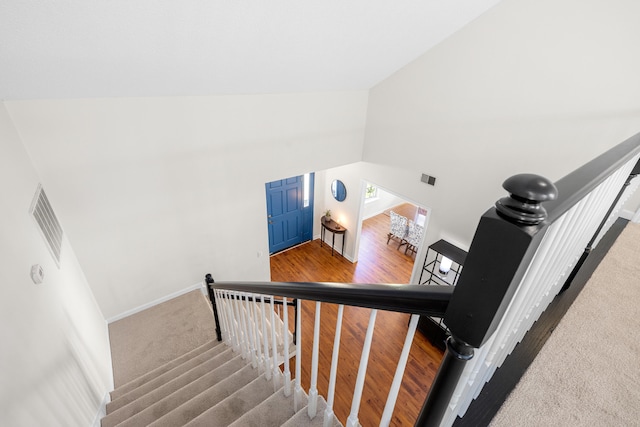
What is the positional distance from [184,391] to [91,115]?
254cm

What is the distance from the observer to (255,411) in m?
1.49

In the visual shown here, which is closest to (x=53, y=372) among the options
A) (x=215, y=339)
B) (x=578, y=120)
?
(x=215, y=339)

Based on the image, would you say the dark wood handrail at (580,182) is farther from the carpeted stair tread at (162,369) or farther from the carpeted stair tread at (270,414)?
the carpeted stair tread at (162,369)

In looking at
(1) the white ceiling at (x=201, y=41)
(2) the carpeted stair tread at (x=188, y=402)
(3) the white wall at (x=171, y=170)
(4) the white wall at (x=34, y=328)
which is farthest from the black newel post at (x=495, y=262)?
(3) the white wall at (x=171, y=170)

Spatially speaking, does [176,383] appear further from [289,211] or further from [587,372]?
[289,211]

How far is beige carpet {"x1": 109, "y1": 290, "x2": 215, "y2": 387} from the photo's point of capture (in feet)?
10.2

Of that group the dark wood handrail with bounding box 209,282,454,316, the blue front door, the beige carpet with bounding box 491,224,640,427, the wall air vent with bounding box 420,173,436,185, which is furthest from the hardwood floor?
the dark wood handrail with bounding box 209,282,454,316

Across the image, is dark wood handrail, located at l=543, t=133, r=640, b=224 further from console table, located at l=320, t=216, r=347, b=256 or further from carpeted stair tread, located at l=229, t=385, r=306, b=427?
console table, located at l=320, t=216, r=347, b=256

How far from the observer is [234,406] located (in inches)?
68.2

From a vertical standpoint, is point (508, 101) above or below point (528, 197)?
above

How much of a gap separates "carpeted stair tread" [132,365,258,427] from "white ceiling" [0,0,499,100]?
8.00 ft

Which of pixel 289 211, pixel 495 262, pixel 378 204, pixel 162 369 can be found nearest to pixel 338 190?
pixel 289 211

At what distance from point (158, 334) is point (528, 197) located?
4.10 meters

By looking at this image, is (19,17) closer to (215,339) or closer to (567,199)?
(567,199)
